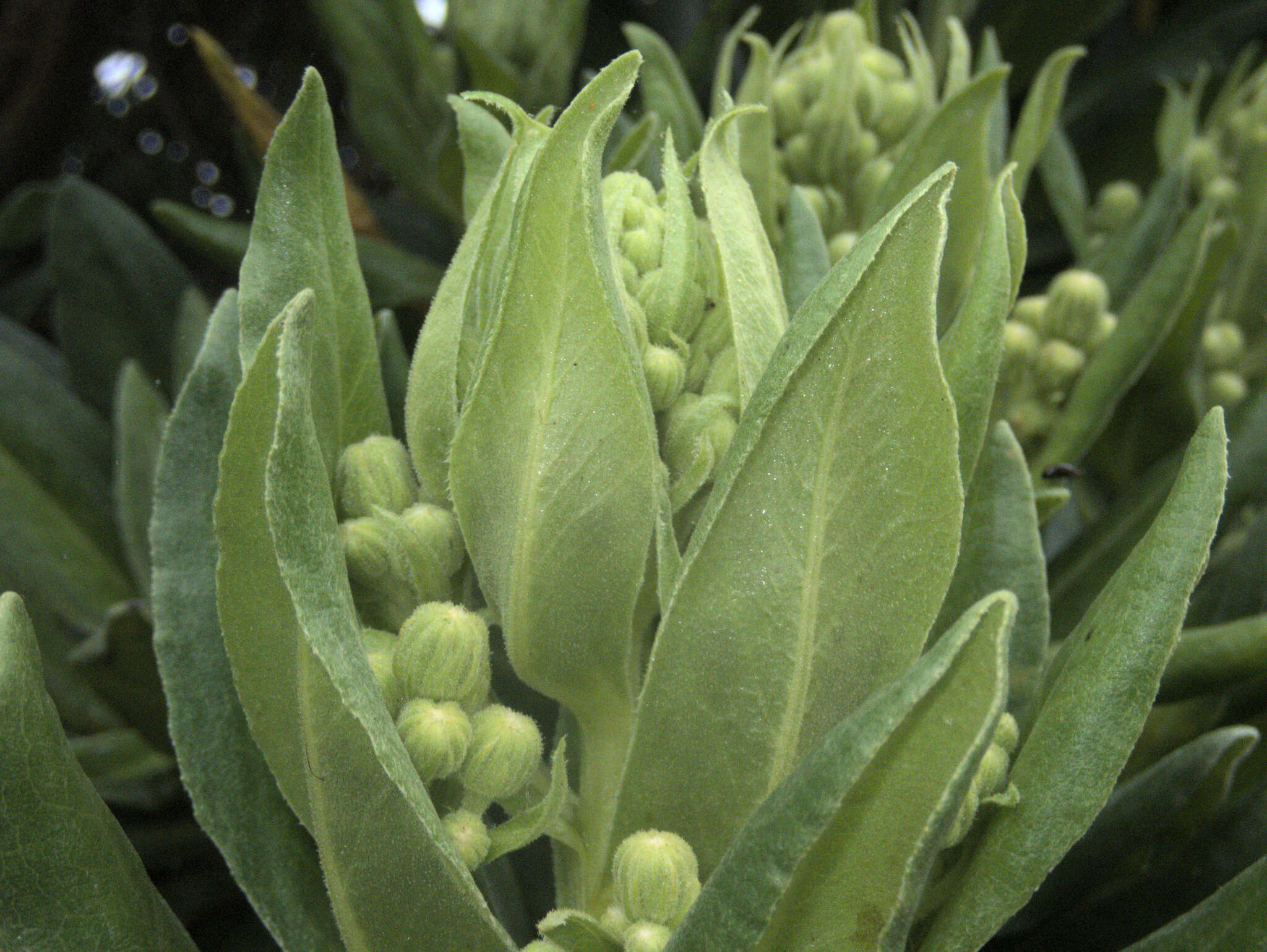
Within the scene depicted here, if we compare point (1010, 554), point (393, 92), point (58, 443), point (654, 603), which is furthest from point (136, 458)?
point (1010, 554)

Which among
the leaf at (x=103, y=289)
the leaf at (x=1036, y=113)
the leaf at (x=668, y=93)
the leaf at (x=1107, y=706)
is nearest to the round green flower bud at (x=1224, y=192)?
the leaf at (x=1036, y=113)

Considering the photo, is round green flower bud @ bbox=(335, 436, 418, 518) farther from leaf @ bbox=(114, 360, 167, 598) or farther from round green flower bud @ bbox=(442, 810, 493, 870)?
leaf @ bbox=(114, 360, 167, 598)

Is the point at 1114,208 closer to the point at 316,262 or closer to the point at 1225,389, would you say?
the point at 1225,389

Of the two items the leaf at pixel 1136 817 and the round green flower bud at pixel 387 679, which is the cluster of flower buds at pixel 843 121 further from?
the round green flower bud at pixel 387 679

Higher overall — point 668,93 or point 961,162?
point 668,93

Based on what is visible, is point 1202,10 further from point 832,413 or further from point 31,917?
point 31,917

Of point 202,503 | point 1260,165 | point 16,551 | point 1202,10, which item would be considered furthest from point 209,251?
point 1202,10
